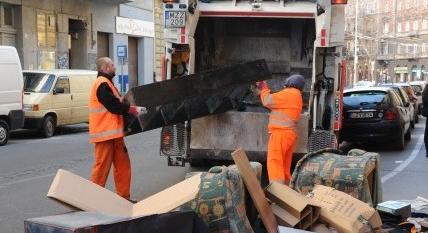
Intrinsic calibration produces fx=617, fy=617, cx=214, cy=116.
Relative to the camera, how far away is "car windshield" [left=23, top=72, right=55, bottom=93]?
636 inches

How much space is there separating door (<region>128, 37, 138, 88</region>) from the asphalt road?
52.1 ft

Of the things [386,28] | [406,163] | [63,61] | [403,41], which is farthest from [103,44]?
[386,28]

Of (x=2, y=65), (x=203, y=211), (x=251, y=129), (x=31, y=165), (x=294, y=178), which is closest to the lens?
(x=203, y=211)

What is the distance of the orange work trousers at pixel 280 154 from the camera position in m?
7.23

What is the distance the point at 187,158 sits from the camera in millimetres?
8500

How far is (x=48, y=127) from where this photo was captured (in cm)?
1608

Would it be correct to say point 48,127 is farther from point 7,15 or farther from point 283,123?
point 283,123

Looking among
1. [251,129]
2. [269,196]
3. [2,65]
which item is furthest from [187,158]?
[2,65]

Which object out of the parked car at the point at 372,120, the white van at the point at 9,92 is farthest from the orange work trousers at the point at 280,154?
the white van at the point at 9,92

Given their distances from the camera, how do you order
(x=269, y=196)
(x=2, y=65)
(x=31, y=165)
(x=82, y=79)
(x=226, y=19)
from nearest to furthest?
1. (x=269, y=196)
2. (x=226, y=19)
3. (x=31, y=165)
4. (x=2, y=65)
5. (x=82, y=79)

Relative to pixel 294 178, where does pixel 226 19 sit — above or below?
above

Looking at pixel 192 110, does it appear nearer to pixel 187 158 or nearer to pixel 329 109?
pixel 187 158

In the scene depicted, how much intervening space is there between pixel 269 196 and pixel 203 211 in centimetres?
85

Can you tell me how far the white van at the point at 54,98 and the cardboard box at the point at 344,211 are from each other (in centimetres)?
1178
